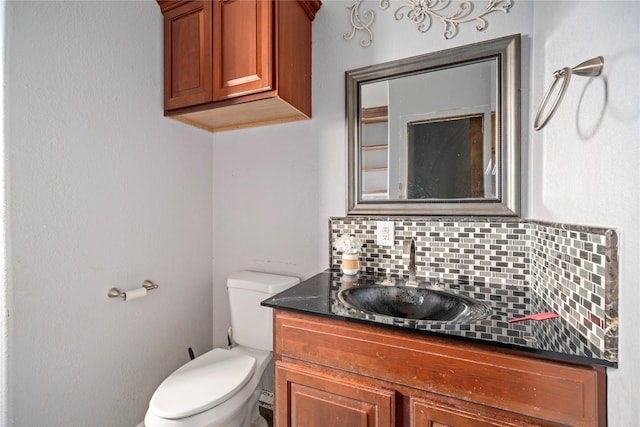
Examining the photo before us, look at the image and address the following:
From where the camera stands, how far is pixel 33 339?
3.47 feet

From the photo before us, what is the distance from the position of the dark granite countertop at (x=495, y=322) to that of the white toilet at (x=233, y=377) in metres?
0.44

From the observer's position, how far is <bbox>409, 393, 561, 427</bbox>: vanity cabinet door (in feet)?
2.34

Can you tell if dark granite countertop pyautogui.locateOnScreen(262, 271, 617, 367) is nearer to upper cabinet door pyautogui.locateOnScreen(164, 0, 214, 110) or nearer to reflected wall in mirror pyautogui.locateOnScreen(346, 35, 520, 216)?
reflected wall in mirror pyautogui.locateOnScreen(346, 35, 520, 216)

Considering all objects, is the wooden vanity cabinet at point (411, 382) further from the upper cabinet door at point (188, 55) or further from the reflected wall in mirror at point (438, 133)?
the upper cabinet door at point (188, 55)

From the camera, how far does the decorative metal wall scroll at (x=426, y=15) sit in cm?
120

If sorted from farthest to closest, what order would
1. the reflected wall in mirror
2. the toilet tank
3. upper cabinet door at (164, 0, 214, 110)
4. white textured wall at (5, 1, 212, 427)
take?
the toilet tank → upper cabinet door at (164, 0, 214, 110) → the reflected wall in mirror → white textured wall at (5, 1, 212, 427)

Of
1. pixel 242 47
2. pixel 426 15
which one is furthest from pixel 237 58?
pixel 426 15

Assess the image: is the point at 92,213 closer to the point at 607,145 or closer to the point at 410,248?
the point at 410,248

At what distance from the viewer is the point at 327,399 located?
0.91 m

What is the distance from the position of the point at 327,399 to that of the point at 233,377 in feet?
1.71

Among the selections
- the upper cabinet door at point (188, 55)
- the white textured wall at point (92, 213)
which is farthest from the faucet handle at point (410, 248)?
the white textured wall at point (92, 213)

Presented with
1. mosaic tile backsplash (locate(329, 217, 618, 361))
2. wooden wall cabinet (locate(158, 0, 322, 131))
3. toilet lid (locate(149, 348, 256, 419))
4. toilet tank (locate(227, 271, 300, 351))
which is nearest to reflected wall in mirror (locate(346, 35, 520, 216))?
mosaic tile backsplash (locate(329, 217, 618, 361))

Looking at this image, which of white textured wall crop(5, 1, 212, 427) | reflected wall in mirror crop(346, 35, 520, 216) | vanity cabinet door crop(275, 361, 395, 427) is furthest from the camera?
reflected wall in mirror crop(346, 35, 520, 216)

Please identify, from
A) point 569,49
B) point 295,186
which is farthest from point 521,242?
point 295,186
